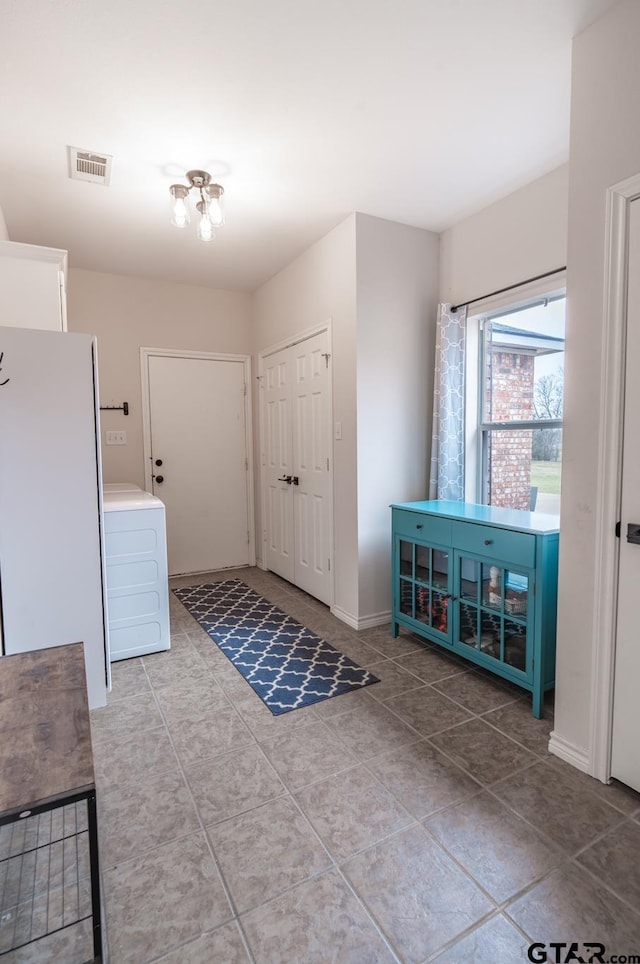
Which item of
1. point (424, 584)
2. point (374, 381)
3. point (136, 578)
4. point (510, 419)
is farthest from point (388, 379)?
point (136, 578)

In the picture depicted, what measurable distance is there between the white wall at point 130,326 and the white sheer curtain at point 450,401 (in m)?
2.27

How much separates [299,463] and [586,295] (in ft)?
7.93

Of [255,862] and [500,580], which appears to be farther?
[500,580]

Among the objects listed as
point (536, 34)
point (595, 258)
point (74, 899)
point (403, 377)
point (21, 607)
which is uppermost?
point (536, 34)

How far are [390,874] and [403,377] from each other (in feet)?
8.35

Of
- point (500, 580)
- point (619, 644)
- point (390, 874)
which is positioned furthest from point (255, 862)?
point (500, 580)

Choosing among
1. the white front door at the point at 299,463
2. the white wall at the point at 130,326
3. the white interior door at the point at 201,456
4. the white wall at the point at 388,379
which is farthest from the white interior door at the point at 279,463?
the white wall at the point at 388,379

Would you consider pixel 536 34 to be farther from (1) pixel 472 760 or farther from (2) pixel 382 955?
(2) pixel 382 955

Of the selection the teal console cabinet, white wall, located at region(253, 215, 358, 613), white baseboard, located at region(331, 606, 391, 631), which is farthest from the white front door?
the teal console cabinet

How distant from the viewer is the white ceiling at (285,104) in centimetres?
161

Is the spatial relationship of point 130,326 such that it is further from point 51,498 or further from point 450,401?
point 450,401

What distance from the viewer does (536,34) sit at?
1.69 meters

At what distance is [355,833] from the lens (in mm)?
1533

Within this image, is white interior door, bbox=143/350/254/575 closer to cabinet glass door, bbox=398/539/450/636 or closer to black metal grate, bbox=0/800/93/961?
cabinet glass door, bbox=398/539/450/636
